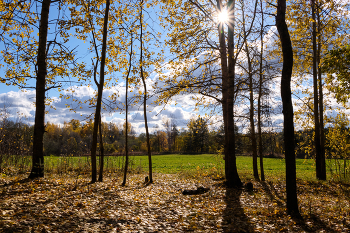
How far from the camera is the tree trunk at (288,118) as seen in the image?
18.3 ft

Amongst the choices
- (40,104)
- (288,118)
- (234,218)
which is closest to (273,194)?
(234,218)

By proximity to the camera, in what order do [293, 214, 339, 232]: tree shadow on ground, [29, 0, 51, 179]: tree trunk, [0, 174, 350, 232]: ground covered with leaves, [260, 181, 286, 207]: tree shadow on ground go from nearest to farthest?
[0, 174, 350, 232]: ground covered with leaves → [293, 214, 339, 232]: tree shadow on ground → [260, 181, 286, 207]: tree shadow on ground → [29, 0, 51, 179]: tree trunk

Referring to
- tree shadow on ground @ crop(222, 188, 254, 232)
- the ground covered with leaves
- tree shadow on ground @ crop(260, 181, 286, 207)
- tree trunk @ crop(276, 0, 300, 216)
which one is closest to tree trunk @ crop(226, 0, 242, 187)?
the ground covered with leaves

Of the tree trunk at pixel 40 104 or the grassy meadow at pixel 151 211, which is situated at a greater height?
the tree trunk at pixel 40 104

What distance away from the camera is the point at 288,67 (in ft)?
18.7

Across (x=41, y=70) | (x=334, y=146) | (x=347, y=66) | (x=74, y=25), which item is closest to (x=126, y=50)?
(x=74, y=25)

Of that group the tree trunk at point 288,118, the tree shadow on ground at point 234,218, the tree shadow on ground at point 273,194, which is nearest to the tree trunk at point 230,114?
the tree shadow on ground at point 273,194

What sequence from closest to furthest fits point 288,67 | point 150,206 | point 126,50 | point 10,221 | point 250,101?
point 10,221
point 288,67
point 150,206
point 126,50
point 250,101

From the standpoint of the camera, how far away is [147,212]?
5871 millimetres

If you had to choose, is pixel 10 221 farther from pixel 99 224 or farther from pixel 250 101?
pixel 250 101

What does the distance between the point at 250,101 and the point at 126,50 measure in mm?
6897

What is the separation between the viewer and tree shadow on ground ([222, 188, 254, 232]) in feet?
16.1

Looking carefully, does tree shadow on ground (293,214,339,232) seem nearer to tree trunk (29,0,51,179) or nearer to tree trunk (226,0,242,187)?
tree trunk (226,0,242,187)

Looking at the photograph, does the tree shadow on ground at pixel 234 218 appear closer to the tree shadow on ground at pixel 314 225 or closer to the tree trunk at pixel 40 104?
the tree shadow on ground at pixel 314 225
